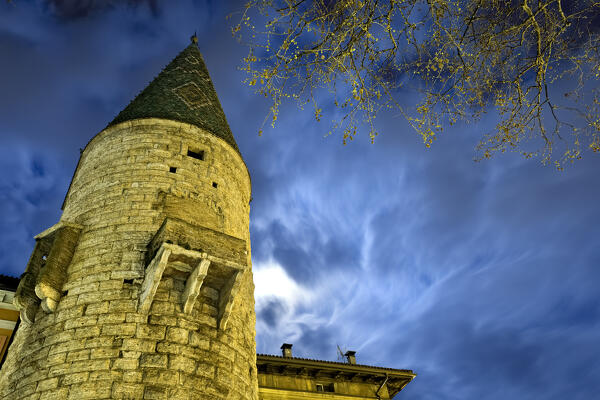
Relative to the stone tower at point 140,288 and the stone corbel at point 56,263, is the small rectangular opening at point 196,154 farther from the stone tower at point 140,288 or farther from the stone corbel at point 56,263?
the stone corbel at point 56,263

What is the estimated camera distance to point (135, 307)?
7016 mm

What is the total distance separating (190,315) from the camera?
7277mm

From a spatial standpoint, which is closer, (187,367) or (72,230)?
(187,367)

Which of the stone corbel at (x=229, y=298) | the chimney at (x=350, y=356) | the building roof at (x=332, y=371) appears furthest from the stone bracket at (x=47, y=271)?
the chimney at (x=350, y=356)

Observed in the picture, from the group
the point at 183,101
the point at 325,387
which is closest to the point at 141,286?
the point at 183,101

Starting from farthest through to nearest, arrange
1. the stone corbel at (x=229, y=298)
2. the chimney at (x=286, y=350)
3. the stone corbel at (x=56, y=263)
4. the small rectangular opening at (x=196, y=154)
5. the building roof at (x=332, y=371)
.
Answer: the chimney at (x=286, y=350) < the building roof at (x=332, y=371) < the small rectangular opening at (x=196, y=154) < the stone corbel at (x=229, y=298) < the stone corbel at (x=56, y=263)

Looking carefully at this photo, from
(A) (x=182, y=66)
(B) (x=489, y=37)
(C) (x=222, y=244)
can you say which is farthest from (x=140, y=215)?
(A) (x=182, y=66)

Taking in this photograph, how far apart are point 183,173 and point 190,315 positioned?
3423mm

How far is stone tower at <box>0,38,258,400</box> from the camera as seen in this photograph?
6426 mm

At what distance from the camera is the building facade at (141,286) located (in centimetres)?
643

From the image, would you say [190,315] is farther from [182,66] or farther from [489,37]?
A: [182,66]

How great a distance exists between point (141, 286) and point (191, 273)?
834 millimetres

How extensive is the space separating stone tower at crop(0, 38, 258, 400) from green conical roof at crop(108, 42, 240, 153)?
2.17 feet

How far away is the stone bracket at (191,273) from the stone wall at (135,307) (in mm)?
106
